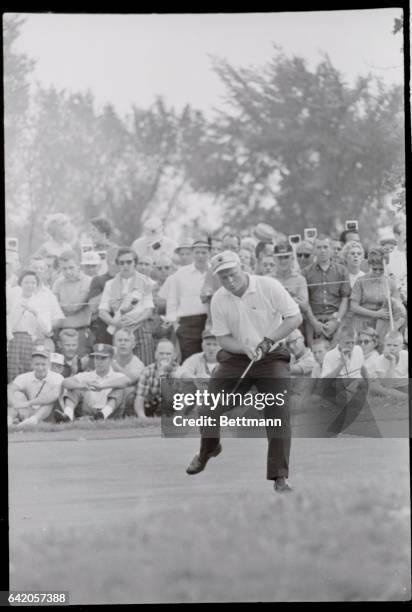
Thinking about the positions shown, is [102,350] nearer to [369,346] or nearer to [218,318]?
[218,318]

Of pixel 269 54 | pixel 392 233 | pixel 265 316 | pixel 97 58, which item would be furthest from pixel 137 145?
pixel 392 233

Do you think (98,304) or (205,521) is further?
(98,304)

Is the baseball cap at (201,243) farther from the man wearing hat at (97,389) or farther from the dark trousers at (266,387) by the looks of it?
the man wearing hat at (97,389)

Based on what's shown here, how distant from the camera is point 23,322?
3.92 m

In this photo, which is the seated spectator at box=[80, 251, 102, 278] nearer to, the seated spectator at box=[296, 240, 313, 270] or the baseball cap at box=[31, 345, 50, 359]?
the baseball cap at box=[31, 345, 50, 359]

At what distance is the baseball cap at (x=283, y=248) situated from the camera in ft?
13.0

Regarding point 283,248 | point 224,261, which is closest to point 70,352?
point 224,261

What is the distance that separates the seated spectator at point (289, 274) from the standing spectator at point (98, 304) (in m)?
0.71

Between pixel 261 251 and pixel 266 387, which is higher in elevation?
pixel 261 251

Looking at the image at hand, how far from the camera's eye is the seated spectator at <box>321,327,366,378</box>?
3959 mm

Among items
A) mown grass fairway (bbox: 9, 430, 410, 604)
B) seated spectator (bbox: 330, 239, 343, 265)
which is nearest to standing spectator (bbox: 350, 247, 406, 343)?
seated spectator (bbox: 330, 239, 343, 265)

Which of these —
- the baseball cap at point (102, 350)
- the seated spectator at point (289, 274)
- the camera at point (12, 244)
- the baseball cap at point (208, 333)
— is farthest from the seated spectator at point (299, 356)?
the camera at point (12, 244)

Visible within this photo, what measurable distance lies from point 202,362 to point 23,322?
79 cm

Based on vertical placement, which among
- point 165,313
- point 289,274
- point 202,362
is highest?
point 289,274
